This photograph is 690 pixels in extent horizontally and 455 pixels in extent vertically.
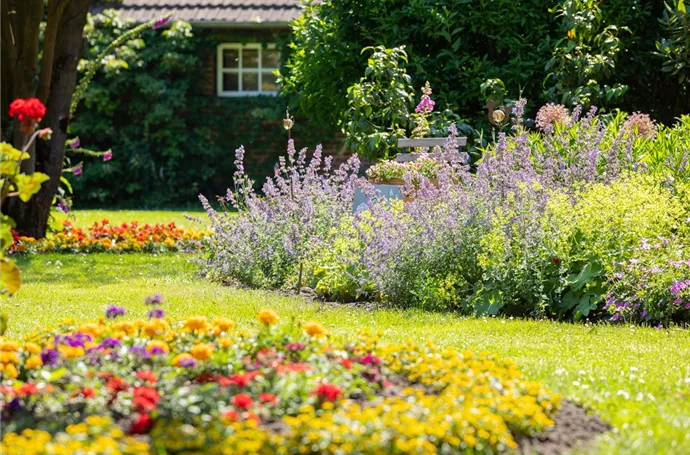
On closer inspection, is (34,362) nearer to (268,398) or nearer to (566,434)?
(268,398)

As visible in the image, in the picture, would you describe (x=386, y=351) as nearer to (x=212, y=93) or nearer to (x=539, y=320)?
(x=539, y=320)

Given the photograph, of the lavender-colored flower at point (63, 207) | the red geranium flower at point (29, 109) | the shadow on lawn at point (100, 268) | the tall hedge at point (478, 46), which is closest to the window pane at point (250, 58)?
the tall hedge at point (478, 46)

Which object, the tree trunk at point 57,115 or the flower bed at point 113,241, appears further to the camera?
the tree trunk at point 57,115

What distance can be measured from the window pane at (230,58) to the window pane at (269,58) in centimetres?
48

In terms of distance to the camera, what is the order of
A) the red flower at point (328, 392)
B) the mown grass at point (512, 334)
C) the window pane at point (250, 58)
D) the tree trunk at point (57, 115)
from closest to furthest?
the red flower at point (328, 392) < the mown grass at point (512, 334) < the tree trunk at point (57, 115) < the window pane at point (250, 58)

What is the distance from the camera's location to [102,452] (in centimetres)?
294

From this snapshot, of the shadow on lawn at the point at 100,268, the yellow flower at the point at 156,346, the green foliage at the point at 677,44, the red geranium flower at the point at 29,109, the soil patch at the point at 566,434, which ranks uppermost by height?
the green foliage at the point at 677,44

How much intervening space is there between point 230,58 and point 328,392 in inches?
625

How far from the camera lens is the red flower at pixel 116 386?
358 cm

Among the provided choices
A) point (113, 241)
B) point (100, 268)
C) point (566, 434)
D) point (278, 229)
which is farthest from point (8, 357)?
point (113, 241)

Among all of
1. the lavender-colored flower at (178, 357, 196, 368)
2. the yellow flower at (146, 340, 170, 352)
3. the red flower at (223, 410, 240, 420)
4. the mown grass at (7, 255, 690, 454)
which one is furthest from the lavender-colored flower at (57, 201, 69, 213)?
the red flower at (223, 410, 240, 420)

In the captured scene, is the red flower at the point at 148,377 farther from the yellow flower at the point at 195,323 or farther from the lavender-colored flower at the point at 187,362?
the yellow flower at the point at 195,323

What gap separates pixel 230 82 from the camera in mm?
18828

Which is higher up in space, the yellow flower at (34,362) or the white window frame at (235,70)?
the white window frame at (235,70)
